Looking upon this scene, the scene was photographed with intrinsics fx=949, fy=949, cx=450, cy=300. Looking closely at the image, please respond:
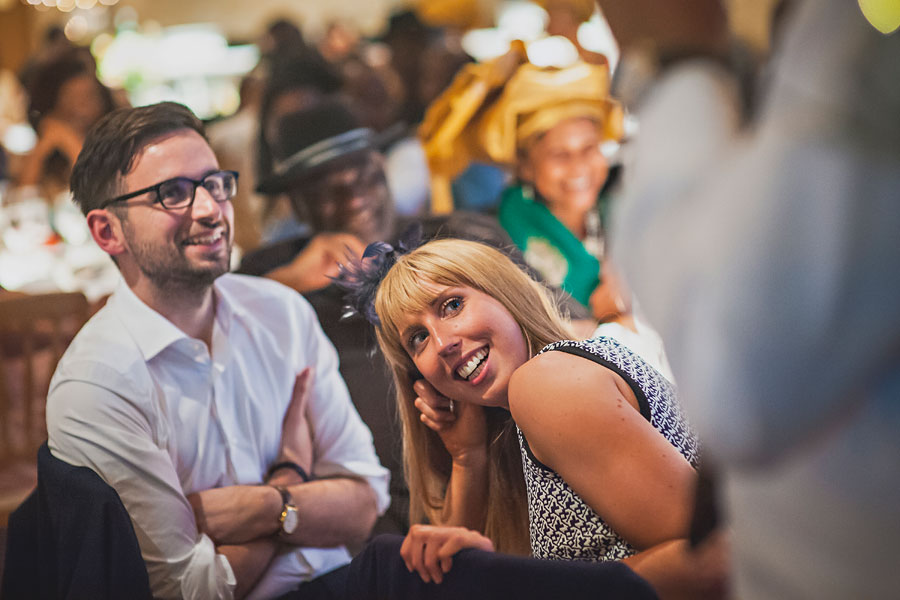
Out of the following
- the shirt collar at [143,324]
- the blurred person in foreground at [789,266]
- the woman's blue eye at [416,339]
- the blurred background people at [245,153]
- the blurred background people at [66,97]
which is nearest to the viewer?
the blurred person in foreground at [789,266]

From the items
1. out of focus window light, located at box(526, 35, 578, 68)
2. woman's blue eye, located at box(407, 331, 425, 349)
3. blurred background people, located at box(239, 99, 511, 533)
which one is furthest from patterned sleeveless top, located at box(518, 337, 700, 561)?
out of focus window light, located at box(526, 35, 578, 68)

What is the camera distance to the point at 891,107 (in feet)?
2.54

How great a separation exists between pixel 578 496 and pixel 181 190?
982 mm

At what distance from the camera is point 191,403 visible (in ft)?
6.19

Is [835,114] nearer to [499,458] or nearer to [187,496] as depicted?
[499,458]

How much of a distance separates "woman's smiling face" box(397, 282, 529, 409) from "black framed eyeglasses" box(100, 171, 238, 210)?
51 centimetres

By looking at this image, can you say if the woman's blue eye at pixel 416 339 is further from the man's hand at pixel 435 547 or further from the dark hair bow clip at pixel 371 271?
the man's hand at pixel 435 547

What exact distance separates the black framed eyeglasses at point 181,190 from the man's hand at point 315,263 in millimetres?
649

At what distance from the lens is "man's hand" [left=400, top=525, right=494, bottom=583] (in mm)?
1276

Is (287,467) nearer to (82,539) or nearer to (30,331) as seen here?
(82,539)

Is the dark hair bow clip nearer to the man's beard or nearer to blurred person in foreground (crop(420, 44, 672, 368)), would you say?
the man's beard

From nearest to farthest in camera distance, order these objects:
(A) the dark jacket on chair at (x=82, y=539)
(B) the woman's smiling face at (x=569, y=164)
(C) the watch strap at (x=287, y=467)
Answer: (A) the dark jacket on chair at (x=82, y=539) → (C) the watch strap at (x=287, y=467) → (B) the woman's smiling face at (x=569, y=164)

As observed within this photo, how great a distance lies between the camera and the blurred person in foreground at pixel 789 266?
755 mm

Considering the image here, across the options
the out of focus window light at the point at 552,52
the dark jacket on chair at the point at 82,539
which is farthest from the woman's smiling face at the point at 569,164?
the dark jacket on chair at the point at 82,539
